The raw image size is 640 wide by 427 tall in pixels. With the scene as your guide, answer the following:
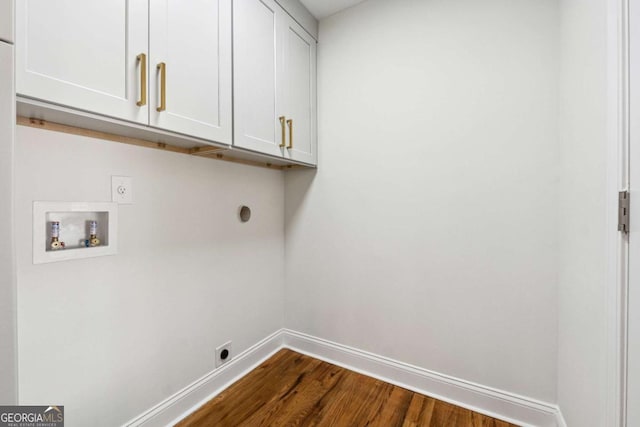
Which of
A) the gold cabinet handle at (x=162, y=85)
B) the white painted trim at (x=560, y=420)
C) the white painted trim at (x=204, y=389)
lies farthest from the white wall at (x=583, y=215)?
the white painted trim at (x=204, y=389)

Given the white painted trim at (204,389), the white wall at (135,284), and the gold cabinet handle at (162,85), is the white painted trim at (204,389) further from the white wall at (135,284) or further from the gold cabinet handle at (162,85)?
the gold cabinet handle at (162,85)

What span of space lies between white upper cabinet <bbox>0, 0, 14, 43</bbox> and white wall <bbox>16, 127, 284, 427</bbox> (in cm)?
56

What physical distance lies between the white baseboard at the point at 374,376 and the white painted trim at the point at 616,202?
2.43 ft

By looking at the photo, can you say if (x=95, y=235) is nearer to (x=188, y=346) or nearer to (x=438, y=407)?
(x=188, y=346)

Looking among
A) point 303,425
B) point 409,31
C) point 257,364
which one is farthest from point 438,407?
point 409,31

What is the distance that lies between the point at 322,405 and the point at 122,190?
5.04 feet

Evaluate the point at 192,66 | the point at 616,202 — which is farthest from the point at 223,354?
the point at 616,202

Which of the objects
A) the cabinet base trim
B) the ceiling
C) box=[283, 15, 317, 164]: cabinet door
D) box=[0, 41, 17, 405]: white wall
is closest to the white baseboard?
box=[0, 41, 17, 405]: white wall

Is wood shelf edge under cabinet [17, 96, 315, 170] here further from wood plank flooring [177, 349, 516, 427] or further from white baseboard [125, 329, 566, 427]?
wood plank flooring [177, 349, 516, 427]

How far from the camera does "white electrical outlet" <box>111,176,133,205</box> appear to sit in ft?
3.85

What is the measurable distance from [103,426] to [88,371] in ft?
0.89

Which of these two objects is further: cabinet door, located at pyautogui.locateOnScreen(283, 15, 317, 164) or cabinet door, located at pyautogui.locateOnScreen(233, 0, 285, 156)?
cabinet door, located at pyautogui.locateOnScreen(283, 15, 317, 164)

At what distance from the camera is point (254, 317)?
1.92 meters

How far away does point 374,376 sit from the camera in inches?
70.5
